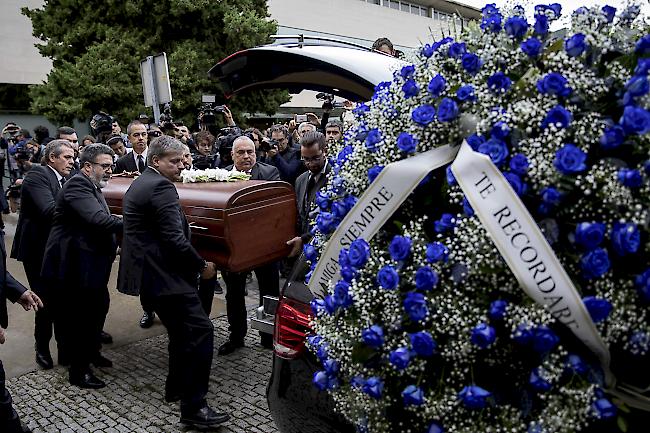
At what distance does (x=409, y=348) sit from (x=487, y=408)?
256 mm

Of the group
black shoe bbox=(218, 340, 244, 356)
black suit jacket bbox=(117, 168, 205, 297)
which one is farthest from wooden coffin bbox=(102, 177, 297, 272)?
black shoe bbox=(218, 340, 244, 356)

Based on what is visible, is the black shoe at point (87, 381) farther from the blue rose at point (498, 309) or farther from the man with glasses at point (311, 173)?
the blue rose at point (498, 309)

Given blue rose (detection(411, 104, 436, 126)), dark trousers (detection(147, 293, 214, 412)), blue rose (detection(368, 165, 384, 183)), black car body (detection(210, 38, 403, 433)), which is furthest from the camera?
dark trousers (detection(147, 293, 214, 412))

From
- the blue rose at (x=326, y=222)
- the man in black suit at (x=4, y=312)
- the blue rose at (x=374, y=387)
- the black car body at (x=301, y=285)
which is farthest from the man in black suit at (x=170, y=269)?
the blue rose at (x=374, y=387)

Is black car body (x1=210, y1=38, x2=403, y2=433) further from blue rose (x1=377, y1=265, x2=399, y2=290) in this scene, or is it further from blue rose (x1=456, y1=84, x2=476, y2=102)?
blue rose (x1=377, y1=265, x2=399, y2=290)

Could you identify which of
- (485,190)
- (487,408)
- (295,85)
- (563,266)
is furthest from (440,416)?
(295,85)

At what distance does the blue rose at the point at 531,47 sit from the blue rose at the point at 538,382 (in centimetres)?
88

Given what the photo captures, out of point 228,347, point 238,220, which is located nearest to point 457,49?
point 238,220

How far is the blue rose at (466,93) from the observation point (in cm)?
168

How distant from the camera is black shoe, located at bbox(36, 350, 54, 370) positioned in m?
4.98

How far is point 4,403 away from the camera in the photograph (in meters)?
3.45

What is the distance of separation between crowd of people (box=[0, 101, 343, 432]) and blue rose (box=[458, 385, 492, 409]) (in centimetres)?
144

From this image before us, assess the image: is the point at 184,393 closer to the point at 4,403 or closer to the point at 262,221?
the point at 4,403

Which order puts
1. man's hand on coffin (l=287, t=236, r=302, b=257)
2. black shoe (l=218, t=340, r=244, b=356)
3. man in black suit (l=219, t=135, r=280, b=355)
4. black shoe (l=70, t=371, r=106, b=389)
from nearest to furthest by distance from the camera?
black shoe (l=70, t=371, r=106, b=389)
man's hand on coffin (l=287, t=236, r=302, b=257)
black shoe (l=218, t=340, r=244, b=356)
man in black suit (l=219, t=135, r=280, b=355)
